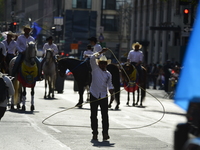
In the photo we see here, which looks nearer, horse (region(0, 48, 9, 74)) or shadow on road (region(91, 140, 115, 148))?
shadow on road (region(91, 140, 115, 148))

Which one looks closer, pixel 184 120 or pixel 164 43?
pixel 184 120

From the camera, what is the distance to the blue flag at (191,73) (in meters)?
2.74

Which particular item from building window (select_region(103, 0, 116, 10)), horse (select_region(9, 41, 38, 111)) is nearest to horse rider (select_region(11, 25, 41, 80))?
horse (select_region(9, 41, 38, 111))

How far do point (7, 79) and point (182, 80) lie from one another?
22.0 ft

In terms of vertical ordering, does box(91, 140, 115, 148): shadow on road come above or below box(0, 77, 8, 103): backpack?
below

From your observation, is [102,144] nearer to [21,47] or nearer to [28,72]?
[28,72]

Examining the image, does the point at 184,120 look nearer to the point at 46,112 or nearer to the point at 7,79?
the point at 7,79

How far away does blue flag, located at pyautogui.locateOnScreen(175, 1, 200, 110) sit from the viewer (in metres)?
2.74

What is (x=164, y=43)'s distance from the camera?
2445 inches

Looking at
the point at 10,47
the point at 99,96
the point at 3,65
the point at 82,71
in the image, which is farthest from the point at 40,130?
the point at 82,71

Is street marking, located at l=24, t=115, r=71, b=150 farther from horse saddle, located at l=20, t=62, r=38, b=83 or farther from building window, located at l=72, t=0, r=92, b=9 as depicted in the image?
building window, located at l=72, t=0, r=92, b=9

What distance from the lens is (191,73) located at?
9.00ft

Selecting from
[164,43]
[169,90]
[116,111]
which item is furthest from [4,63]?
[164,43]

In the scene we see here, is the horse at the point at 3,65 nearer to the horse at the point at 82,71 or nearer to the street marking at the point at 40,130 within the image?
the horse at the point at 82,71
